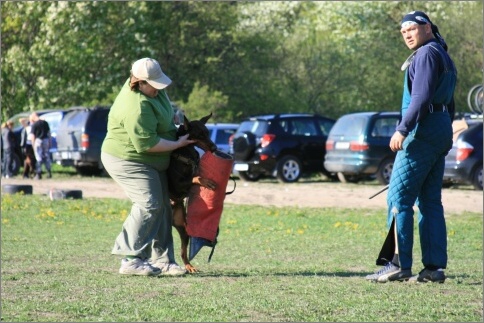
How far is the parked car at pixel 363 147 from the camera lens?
26.2 m

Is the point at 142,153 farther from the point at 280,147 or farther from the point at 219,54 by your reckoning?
the point at 219,54

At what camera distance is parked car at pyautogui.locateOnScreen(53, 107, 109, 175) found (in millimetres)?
30812

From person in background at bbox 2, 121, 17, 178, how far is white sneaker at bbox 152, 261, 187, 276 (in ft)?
72.6

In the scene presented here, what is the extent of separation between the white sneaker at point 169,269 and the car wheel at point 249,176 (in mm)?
19335

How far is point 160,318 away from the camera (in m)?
6.90

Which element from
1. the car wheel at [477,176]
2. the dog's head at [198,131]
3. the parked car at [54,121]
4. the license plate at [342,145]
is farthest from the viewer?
the parked car at [54,121]

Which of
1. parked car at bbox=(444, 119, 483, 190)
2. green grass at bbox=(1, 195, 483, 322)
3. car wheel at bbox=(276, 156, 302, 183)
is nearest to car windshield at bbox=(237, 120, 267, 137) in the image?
car wheel at bbox=(276, 156, 302, 183)

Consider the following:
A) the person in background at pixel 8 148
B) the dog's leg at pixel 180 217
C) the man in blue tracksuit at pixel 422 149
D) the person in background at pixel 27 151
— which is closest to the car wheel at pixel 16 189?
the person in background at pixel 27 151

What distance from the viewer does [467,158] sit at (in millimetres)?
23562

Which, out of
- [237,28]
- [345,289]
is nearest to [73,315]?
[345,289]

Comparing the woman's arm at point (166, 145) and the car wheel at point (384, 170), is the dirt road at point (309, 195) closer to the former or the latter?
the car wheel at point (384, 170)

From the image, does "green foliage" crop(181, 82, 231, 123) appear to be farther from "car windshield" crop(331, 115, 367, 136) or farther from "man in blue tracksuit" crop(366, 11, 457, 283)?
"man in blue tracksuit" crop(366, 11, 457, 283)

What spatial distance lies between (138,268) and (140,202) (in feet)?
1.80

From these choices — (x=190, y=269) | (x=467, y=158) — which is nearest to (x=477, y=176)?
(x=467, y=158)
